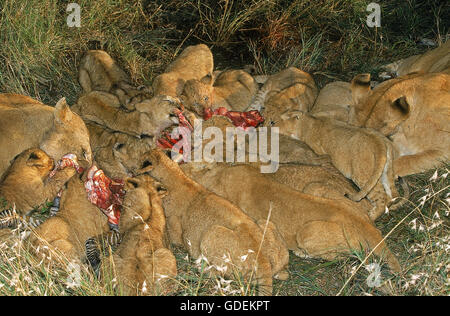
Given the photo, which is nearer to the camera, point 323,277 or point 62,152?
point 323,277

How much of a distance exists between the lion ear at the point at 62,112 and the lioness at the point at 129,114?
2.17ft

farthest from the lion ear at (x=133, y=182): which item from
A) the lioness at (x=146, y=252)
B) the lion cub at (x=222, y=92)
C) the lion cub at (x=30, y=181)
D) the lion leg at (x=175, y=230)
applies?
the lion cub at (x=222, y=92)

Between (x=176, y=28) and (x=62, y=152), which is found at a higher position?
(x=176, y=28)

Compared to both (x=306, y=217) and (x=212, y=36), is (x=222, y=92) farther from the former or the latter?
(x=306, y=217)

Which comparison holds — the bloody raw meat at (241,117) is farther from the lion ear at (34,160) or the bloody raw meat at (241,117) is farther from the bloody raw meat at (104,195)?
the lion ear at (34,160)

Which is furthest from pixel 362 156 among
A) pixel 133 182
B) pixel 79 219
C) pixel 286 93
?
pixel 79 219

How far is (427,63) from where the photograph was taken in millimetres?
7922

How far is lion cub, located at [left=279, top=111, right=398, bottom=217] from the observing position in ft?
19.6

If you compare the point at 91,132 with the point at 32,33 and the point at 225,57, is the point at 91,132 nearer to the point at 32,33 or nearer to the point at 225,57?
the point at 32,33

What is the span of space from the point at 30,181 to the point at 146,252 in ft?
5.42

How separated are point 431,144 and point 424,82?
0.72m

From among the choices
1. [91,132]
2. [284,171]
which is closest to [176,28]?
[91,132]

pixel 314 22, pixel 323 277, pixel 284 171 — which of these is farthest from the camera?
pixel 314 22

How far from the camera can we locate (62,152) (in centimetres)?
655
